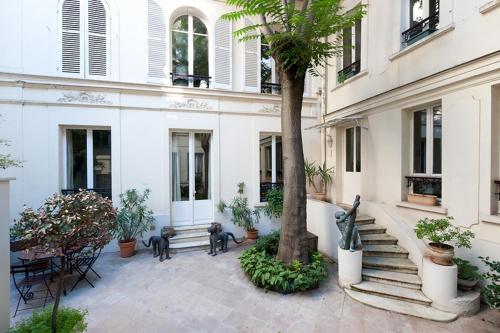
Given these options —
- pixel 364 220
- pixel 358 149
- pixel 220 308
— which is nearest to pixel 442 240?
pixel 364 220

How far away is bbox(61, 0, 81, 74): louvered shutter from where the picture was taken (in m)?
6.23

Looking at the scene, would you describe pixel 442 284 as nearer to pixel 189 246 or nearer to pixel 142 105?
pixel 189 246

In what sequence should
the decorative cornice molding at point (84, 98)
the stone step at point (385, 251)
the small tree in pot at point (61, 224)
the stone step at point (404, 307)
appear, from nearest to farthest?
the small tree in pot at point (61, 224), the stone step at point (404, 307), the stone step at point (385, 251), the decorative cornice molding at point (84, 98)

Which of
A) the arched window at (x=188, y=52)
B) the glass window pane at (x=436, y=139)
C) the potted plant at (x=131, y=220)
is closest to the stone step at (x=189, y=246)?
the potted plant at (x=131, y=220)

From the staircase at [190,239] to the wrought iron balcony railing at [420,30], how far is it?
656 centimetres

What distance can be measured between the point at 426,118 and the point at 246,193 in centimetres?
473

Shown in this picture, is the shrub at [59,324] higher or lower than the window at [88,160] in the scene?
lower

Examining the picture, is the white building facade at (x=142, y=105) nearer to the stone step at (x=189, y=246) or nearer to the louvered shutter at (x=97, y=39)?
the louvered shutter at (x=97, y=39)

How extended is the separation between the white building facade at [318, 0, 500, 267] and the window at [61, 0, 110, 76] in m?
6.01

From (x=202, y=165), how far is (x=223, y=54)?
327cm

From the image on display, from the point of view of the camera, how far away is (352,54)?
7.05 meters

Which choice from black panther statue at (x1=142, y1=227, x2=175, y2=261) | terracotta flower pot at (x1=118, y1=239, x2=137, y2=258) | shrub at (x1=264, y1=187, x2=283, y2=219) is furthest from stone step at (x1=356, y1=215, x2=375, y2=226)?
terracotta flower pot at (x1=118, y1=239, x2=137, y2=258)

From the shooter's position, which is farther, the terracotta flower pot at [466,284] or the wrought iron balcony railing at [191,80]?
the wrought iron balcony railing at [191,80]

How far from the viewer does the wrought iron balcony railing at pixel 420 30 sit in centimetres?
491
